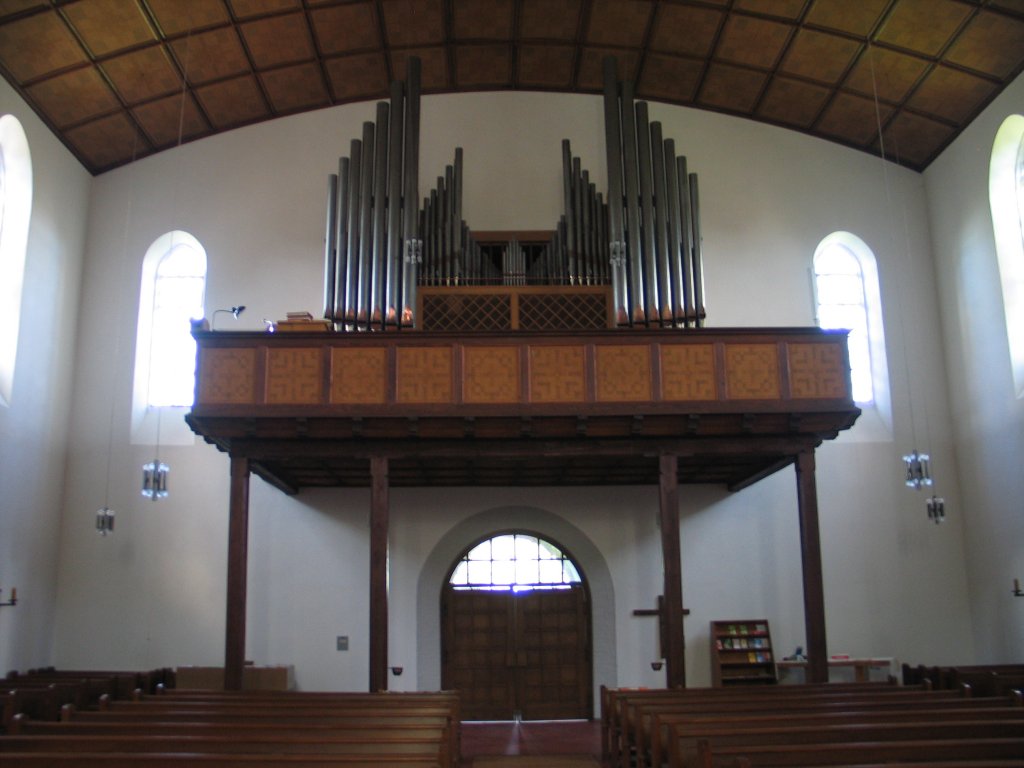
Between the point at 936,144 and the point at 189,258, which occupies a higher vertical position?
the point at 936,144

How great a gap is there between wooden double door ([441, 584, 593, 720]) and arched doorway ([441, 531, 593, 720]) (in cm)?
2

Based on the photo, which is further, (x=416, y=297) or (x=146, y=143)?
(x=146, y=143)

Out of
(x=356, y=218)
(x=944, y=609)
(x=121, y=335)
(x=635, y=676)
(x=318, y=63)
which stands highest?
(x=318, y=63)

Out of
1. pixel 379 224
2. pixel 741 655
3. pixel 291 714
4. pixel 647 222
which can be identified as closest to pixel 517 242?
pixel 647 222

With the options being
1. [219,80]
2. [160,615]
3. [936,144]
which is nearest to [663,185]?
[936,144]

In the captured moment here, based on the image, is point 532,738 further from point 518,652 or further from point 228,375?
point 228,375

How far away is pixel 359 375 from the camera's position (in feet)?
39.9

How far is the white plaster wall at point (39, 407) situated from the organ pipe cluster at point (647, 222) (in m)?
8.46

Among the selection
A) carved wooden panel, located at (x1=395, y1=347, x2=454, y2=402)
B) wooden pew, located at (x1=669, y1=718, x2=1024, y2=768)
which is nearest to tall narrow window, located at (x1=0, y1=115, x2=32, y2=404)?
carved wooden panel, located at (x1=395, y1=347, x2=454, y2=402)

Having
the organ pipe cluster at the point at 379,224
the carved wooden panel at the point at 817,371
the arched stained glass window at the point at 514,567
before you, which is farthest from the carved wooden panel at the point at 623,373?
the arched stained glass window at the point at 514,567

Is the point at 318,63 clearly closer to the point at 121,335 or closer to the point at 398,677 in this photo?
the point at 121,335

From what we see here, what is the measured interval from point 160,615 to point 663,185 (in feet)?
32.9

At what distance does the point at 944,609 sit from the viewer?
1504 cm

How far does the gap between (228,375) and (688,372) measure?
19.0 ft
